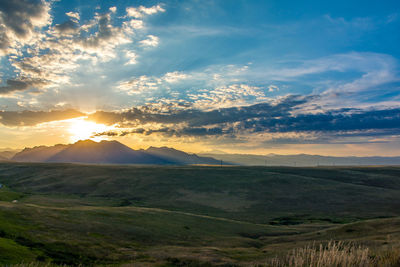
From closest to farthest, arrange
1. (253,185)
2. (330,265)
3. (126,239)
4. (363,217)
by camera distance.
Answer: (330,265) → (126,239) → (363,217) → (253,185)

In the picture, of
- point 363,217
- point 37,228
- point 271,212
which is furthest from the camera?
point 271,212

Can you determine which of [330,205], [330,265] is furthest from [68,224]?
[330,205]

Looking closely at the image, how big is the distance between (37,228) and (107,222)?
15121 millimetres

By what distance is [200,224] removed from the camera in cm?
6644

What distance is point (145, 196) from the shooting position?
147875 millimetres

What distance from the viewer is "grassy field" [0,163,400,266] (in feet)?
110

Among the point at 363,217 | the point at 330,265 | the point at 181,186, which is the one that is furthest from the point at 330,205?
the point at 330,265

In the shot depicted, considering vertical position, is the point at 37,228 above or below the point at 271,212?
above

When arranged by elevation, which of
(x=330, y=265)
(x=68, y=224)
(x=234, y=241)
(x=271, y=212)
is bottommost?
(x=271, y=212)

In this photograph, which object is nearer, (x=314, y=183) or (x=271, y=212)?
(x=271, y=212)

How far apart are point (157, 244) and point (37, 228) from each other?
1756 centimetres

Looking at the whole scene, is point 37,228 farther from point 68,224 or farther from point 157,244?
point 157,244

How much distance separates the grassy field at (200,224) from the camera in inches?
1320

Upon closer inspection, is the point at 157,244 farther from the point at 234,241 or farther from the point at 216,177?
the point at 216,177
